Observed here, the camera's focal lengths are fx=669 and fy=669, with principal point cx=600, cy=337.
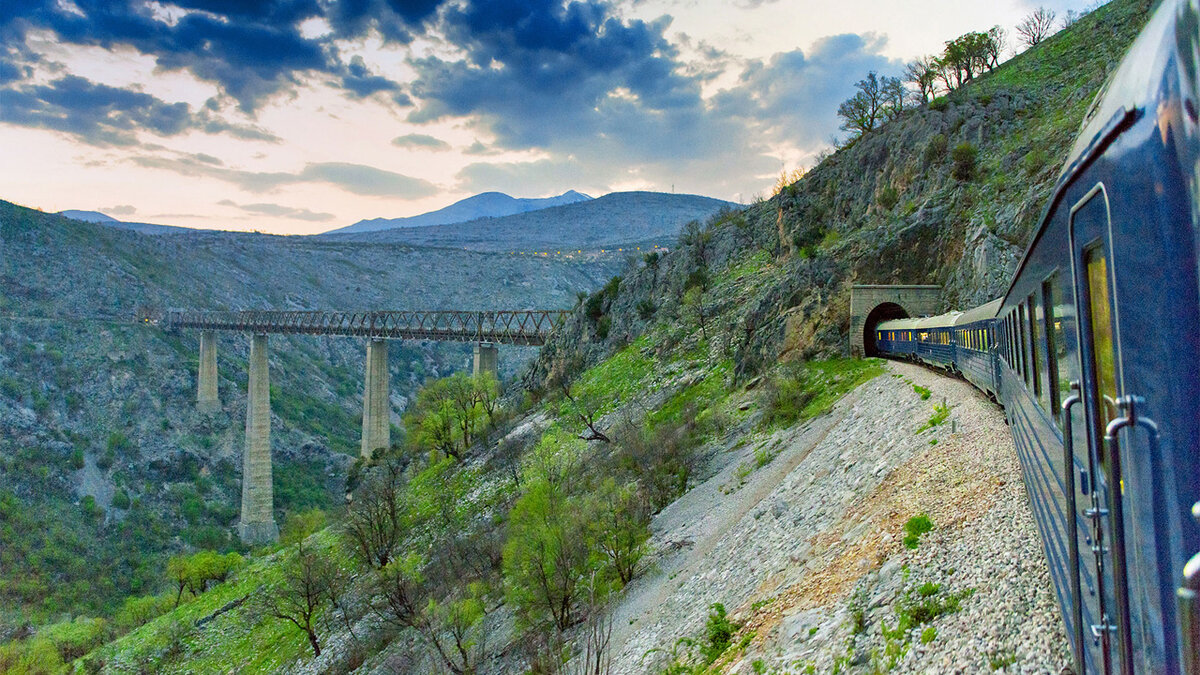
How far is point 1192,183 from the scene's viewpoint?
8.11 feet

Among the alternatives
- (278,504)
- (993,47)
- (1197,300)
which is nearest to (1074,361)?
(1197,300)

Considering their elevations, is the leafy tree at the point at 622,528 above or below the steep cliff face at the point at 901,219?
below

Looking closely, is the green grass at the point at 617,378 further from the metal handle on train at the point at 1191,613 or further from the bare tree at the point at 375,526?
the metal handle on train at the point at 1191,613

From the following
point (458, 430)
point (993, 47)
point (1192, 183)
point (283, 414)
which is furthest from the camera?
point (283, 414)

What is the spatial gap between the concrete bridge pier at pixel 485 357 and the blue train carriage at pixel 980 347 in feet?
135

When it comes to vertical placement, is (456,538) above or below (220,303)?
below

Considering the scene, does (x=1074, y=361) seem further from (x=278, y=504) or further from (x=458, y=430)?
(x=278, y=504)

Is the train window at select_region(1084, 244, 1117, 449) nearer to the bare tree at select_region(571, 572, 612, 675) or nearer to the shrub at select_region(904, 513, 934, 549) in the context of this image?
the shrub at select_region(904, 513, 934, 549)

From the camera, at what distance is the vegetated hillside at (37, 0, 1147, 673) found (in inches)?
647

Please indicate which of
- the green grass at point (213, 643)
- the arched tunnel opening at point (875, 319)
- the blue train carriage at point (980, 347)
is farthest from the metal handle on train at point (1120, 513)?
the green grass at point (213, 643)

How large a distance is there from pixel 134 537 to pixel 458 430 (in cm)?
3337

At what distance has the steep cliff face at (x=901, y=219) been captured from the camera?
29.9m

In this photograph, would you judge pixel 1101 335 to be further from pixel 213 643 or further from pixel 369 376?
pixel 369 376

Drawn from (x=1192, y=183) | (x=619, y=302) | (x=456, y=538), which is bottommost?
(x=456, y=538)
